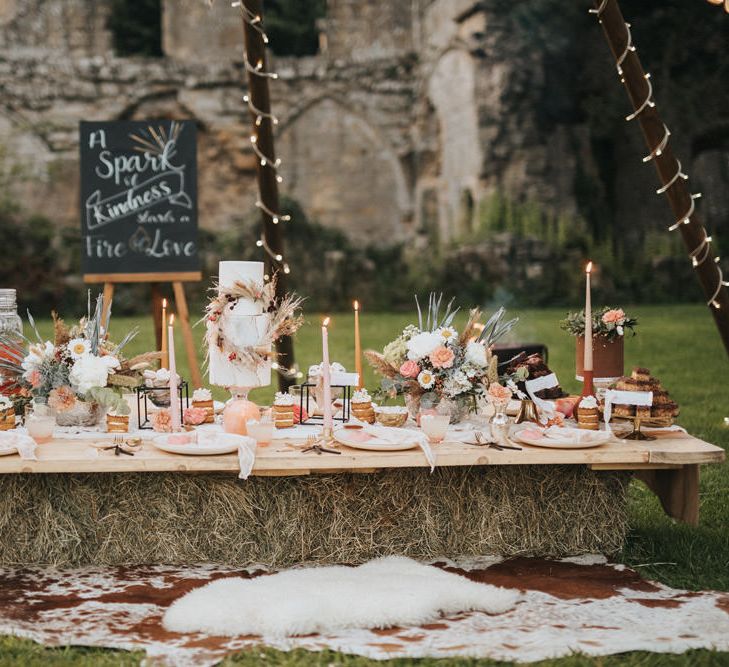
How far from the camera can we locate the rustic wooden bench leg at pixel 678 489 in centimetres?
354

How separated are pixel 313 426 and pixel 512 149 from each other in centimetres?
1171

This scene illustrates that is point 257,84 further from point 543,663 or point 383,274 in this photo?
point 383,274

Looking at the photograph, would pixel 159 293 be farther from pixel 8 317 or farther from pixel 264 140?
pixel 8 317

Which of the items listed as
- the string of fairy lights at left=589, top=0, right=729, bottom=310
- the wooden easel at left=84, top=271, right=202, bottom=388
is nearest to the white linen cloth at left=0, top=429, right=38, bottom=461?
the wooden easel at left=84, top=271, right=202, bottom=388

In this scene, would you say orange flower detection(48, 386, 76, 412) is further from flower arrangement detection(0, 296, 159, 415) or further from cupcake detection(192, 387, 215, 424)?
cupcake detection(192, 387, 215, 424)

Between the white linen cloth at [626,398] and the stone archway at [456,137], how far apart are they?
1159cm

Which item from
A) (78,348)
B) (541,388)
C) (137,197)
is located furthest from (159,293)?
(541,388)

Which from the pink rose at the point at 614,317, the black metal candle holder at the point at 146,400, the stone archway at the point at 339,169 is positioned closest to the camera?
the black metal candle holder at the point at 146,400

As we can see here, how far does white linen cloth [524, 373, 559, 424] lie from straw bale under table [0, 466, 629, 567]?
0.35 m

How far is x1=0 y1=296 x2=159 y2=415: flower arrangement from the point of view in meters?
3.72

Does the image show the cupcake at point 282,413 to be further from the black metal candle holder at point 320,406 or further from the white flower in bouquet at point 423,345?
the white flower in bouquet at point 423,345

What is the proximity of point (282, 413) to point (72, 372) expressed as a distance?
2.83ft

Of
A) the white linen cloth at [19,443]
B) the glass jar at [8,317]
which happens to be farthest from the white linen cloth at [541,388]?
the glass jar at [8,317]

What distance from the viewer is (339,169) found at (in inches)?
632
